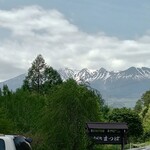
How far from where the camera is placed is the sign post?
29117 mm

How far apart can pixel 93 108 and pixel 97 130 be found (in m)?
6.33

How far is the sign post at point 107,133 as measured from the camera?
2912 centimetres

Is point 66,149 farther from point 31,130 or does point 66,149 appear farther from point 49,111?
point 31,130

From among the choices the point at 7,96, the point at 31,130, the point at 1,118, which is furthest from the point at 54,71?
the point at 1,118

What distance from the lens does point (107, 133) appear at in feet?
96.5

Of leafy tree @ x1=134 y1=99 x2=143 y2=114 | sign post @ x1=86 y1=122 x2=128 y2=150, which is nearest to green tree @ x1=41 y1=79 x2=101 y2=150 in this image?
sign post @ x1=86 y1=122 x2=128 y2=150

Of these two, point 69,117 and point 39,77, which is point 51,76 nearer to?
point 39,77

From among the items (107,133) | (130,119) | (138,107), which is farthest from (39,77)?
(107,133)

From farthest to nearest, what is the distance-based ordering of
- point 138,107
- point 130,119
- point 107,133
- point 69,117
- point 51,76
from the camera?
point 138,107, point 51,76, point 130,119, point 69,117, point 107,133

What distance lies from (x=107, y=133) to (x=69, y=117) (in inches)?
244

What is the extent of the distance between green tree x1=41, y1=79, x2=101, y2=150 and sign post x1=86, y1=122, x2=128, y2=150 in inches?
204

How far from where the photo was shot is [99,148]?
148 ft

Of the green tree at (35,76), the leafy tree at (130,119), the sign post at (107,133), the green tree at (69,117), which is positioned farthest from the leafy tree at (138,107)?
the sign post at (107,133)

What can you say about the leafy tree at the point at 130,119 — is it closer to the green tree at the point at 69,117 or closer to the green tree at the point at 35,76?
the green tree at the point at 35,76
